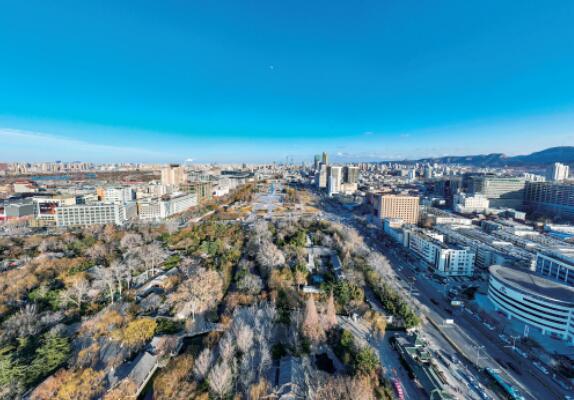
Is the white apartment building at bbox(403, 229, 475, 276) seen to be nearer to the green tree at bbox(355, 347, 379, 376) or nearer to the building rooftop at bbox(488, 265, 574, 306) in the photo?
the building rooftop at bbox(488, 265, 574, 306)

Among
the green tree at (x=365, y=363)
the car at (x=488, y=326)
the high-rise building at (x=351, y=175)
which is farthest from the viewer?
the high-rise building at (x=351, y=175)

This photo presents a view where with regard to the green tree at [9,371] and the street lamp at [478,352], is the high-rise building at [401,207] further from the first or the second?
the green tree at [9,371]

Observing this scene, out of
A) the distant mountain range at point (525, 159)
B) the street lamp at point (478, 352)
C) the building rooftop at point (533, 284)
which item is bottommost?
the street lamp at point (478, 352)

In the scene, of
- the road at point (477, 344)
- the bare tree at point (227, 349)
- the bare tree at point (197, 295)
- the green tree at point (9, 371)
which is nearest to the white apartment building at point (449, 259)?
the road at point (477, 344)

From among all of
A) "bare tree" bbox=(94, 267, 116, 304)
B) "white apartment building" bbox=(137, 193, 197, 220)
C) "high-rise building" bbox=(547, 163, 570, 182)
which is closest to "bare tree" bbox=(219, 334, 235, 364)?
"bare tree" bbox=(94, 267, 116, 304)

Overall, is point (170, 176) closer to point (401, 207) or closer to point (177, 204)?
point (177, 204)

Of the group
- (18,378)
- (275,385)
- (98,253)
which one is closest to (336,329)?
(275,385)

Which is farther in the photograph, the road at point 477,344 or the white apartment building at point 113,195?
the white apartment building at point 113,195
